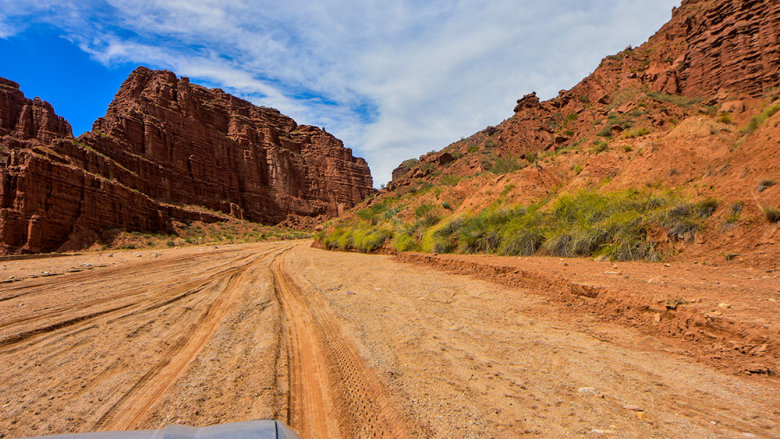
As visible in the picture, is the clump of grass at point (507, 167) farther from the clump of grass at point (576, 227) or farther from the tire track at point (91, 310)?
the tire track at point (91, 310)

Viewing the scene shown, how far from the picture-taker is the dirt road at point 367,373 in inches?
75.5

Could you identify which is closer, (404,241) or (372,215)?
(404,241)

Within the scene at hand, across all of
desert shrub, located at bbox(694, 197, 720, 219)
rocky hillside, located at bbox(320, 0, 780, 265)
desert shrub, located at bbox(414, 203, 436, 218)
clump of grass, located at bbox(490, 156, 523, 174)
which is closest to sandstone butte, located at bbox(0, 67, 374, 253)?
rocky hillside, located at bbox(320, 0, 780, 265)

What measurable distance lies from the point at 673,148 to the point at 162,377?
472 inches

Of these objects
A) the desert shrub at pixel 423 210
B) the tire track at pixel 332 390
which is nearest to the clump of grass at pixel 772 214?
the tire track at pixel 332 390

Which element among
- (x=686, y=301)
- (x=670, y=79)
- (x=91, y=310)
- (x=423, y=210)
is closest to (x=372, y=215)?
(x=423, y=210)

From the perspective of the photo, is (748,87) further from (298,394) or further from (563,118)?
(298,394)

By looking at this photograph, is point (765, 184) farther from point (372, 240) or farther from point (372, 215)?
point (372, 215)

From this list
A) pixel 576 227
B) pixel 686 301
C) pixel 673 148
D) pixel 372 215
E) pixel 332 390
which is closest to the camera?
pixel 332 390

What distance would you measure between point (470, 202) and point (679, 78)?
21.9 metres

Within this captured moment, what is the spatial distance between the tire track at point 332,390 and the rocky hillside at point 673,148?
6558 mm

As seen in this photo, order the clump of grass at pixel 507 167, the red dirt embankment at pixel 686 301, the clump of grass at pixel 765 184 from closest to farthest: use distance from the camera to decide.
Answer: the red dirt embankment at pixel 686 301 → the clump of grass at pixel 765 184 → the clump of grass at pixel 507 167

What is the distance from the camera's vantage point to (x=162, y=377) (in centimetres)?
255

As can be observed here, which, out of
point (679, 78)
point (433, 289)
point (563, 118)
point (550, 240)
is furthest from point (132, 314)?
point (563, 118)
